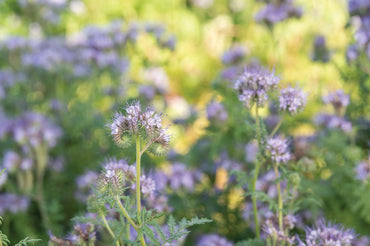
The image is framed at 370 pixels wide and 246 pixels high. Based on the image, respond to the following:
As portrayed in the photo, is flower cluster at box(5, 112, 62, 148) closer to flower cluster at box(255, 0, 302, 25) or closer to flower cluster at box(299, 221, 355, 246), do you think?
flower cluster at box(255, 0, 302, 25)

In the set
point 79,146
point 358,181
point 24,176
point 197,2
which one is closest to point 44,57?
point 79,146

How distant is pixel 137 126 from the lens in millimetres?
1656

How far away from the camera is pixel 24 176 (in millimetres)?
3562

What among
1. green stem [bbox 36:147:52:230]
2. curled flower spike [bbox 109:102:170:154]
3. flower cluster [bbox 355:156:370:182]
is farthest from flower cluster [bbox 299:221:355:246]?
green stem [bbox 36:147:52:230]

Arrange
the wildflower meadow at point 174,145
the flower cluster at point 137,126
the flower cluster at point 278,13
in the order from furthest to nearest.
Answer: the flower cluster at point 278,13 → the wildflower meadow at point 174,145 → the flower cluster at point 137,126

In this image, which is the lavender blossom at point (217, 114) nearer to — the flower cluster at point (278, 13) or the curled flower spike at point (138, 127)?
the flower cluster at point (278, 13)

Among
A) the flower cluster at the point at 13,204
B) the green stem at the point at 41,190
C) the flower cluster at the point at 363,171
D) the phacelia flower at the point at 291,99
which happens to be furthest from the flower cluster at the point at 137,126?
the flower cluster at the point at 13,204

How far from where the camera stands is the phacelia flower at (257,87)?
2088 mm

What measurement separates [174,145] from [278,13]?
191 centimetres

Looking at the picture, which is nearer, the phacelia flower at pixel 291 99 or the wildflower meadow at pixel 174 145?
the wildflower meadow at pixel 174 145

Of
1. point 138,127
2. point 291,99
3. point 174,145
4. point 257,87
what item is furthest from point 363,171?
point 138,127

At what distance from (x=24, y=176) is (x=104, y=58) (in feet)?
4.02

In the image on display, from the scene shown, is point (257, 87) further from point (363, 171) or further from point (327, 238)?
point (363, 171)

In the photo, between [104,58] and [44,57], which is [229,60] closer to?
[104,58]
